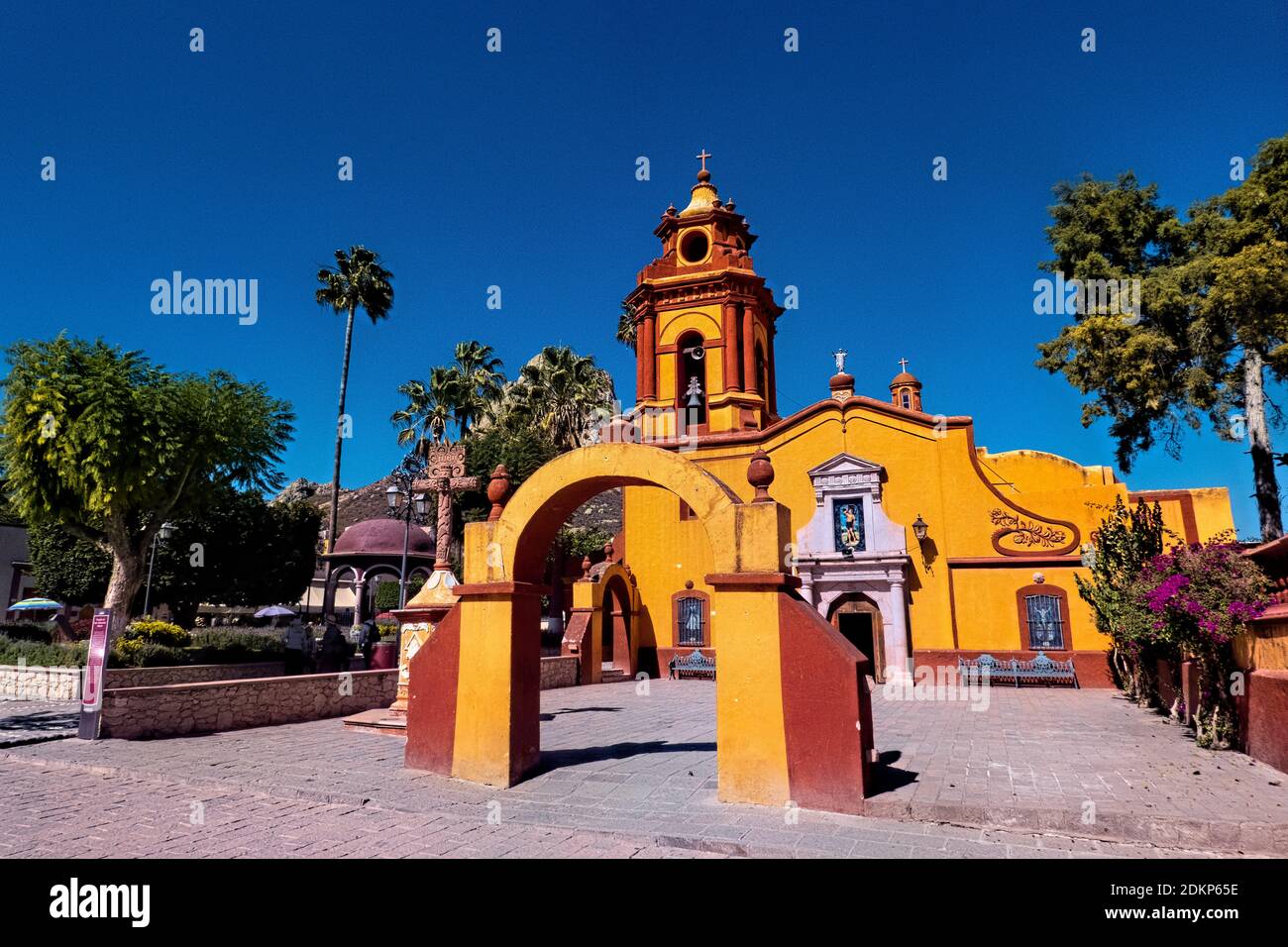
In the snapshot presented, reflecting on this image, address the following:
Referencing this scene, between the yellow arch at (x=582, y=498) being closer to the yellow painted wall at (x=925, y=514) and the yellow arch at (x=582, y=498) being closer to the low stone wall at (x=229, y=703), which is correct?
the low stone wall at (x=229, y=703)

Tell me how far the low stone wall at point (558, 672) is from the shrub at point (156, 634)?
8599 mm

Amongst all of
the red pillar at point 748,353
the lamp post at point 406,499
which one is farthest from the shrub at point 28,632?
the red pillar at point 748,353

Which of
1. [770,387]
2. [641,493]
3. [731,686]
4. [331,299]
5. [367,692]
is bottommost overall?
[367,692]

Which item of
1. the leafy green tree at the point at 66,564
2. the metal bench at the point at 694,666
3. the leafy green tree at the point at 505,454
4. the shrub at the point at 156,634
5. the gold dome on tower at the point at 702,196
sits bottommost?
the metal bench at the point at 694,666

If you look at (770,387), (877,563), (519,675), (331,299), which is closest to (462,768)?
(519,675)

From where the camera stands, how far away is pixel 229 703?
1134 cm

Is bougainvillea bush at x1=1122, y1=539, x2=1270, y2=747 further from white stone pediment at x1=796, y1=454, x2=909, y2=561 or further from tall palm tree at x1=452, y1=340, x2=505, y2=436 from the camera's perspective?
tall palm tree at x1=452, y1=340, x2=505, y2=436

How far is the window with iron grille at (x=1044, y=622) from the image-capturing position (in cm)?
1844

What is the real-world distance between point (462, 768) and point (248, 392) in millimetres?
15351
